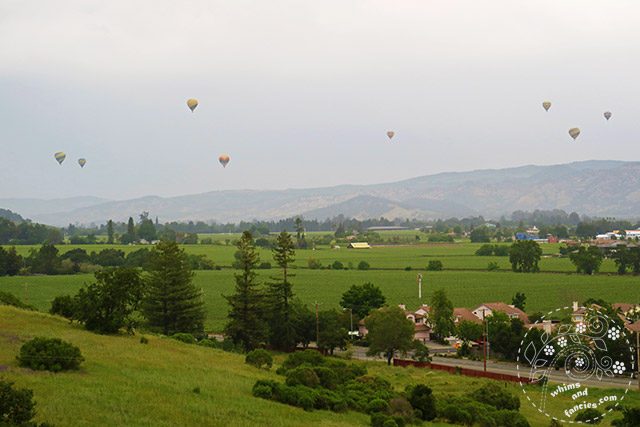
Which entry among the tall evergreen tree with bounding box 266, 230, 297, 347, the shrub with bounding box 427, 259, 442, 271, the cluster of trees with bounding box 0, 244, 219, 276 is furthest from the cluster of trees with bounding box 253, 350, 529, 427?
the shrub with bounding box 427, 259, 442, 271

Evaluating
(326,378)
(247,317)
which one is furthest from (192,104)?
(326,378)

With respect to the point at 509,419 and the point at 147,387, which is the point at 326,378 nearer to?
the point at 509,419

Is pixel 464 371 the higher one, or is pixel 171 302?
pixel 171 302

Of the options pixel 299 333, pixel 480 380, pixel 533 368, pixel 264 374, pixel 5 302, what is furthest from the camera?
pixel 299 333

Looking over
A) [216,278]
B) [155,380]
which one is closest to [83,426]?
[155,380]

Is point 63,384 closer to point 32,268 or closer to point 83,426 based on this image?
point 83,426

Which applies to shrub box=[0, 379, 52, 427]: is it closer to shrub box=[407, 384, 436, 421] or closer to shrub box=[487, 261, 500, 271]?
shrub box=[407, 384, 436, 421]

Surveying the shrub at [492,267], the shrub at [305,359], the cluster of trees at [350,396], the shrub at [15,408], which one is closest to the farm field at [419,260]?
the shrub at [492,267]
